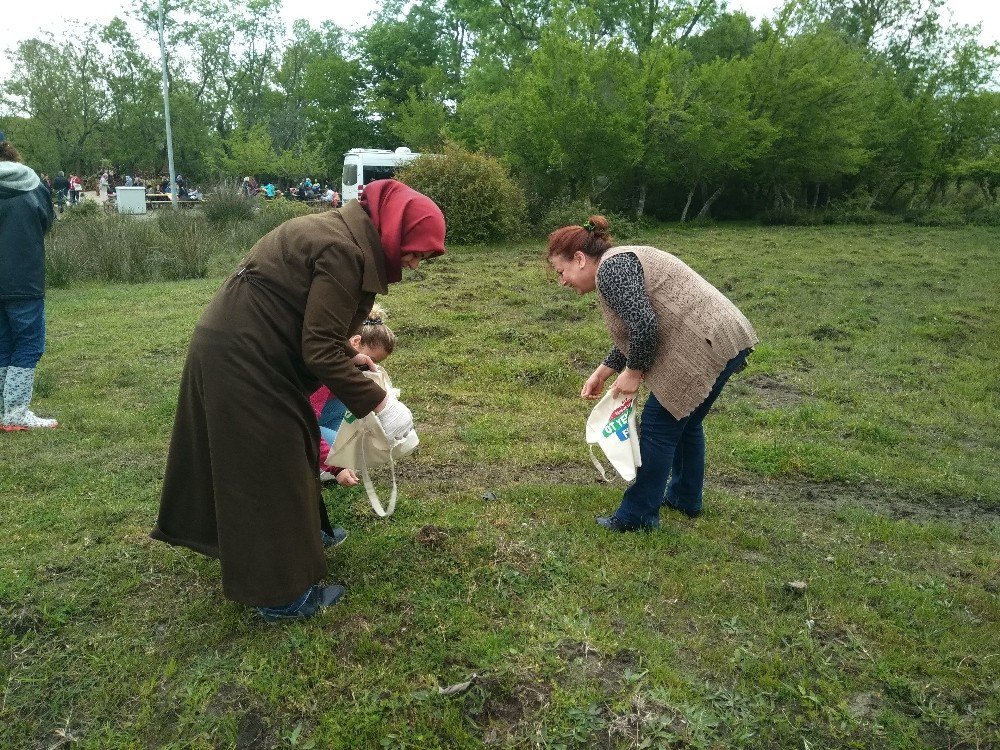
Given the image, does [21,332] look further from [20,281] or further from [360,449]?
[360,449]

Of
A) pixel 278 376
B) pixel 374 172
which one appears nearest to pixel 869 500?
pixel 278 376

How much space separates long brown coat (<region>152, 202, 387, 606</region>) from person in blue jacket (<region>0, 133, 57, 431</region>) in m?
3.25

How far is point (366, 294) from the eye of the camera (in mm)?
2842

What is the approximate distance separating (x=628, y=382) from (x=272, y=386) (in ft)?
5.46

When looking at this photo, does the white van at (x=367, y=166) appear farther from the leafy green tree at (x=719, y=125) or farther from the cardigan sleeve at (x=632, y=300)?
the cardigan sleeve at (x=632, y=300)

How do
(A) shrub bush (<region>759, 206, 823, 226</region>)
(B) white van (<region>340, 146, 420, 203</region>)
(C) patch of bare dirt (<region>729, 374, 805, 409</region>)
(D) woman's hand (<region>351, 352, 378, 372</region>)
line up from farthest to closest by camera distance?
(B) white van (<region>340, 146, 420, 203</region>) < (A) shrub bush (<region>759, 206, 823, 226</region>) < (C) patch of bare dirt (<region>729, 374, 805, 409</region>) < (D) woman's hand (<region>351, 352, 378, 372</region>)

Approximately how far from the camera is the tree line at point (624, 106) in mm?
20672

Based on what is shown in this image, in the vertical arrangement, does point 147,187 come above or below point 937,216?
below

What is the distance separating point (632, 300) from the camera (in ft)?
11.0

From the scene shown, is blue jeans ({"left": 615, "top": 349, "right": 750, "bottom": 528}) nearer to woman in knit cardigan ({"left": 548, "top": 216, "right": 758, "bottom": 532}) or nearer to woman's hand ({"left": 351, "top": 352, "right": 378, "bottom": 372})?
woman in knit cardigan ({"left": 548, "top": 216, "right": 758, "bottom": 532})

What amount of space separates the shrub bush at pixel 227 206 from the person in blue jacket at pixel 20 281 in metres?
11.5

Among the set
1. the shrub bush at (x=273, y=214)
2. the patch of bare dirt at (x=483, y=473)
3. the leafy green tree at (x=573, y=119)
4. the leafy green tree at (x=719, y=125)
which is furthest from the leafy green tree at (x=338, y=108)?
the patch of bare dirt at (x=483, y=473)

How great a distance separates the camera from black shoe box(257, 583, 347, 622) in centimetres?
307

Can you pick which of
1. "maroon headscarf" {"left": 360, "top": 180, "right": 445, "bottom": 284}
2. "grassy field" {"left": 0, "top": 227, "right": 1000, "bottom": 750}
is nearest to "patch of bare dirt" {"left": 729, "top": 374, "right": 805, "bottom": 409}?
"grassy field" {"left": 0, "top": 227, "right": 1000, "bottom": 750}
